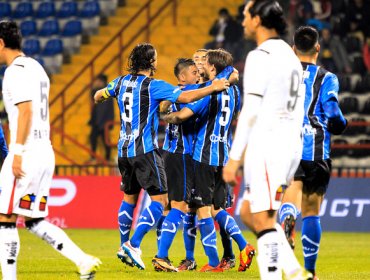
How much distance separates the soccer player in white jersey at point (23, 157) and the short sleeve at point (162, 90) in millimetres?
2142

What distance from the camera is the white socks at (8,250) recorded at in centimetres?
798

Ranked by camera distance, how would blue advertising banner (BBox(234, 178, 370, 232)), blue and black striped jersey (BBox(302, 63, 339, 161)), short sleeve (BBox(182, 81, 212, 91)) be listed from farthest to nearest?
blue advertising banner (BBox(234, 178, 370, 232)) → short sleeve (BBox(182, 81, 212, 91)) → blue and black striped jersey (BBox(302, 63, 339, 161))

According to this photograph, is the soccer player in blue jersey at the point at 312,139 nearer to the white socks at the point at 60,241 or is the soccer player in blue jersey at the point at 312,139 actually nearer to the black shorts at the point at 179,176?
the black shorts at the point at 179,176

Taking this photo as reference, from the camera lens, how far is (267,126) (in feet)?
23.9

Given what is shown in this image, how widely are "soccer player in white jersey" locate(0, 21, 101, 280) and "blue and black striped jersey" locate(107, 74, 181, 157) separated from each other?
231cm

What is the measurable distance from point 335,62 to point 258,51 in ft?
45.0

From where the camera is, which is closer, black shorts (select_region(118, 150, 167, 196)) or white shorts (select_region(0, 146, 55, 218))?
white shorts (select_region(0, 146, 55, 218))

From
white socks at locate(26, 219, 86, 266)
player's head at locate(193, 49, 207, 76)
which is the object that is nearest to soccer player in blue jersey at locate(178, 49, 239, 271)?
player's head at locate(193, 49, 207, 76)

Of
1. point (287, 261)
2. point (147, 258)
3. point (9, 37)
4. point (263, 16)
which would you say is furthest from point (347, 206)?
point (263, 16)

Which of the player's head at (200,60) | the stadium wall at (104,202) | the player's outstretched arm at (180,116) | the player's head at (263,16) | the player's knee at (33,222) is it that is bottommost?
the stadium wall at (104,202)

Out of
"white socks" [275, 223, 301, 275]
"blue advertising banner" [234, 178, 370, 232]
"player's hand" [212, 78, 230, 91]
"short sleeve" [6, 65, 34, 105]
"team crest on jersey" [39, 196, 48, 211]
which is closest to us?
"white socks" [275, 223, 301, 275]

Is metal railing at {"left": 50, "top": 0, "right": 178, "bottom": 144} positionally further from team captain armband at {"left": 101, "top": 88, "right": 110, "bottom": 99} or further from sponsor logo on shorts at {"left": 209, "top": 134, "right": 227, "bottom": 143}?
sponsor logo on shorts at {"left": 209, "top": 134, "right": 227, "bottom": 143}

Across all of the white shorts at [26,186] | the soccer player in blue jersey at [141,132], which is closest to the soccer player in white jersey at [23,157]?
the white shorts at [26,186]

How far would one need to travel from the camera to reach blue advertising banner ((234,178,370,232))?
16500 mm
